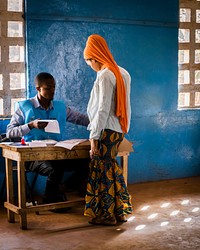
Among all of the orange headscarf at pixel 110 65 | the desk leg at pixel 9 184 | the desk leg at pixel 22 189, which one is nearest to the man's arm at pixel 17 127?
the desk leg at pixel 9 184

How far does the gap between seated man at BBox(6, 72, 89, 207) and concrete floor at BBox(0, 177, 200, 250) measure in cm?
37

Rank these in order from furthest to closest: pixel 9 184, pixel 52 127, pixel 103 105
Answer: pixel 52 127 → pixel 9 184 → pixel 103 105

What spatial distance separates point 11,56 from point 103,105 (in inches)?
69.2

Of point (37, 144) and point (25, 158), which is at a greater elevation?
point (37, 144)

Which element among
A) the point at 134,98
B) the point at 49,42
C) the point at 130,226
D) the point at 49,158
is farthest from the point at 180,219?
the point at 49,42

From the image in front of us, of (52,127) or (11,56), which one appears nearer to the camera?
(52,127)

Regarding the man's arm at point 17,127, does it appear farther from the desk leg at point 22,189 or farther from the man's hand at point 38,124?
the desk leg at point 22,189

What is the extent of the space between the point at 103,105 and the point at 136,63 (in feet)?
6.89

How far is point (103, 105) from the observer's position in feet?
14.9

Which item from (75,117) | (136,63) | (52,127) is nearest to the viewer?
(52,127)

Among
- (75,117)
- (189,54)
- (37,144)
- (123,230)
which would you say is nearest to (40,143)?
(37,144)

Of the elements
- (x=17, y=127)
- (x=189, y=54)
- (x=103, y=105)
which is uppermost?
(x=189, y=54)

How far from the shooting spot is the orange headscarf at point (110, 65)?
15.2 feet

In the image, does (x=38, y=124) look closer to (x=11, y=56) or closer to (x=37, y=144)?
(x=37, y=144)
